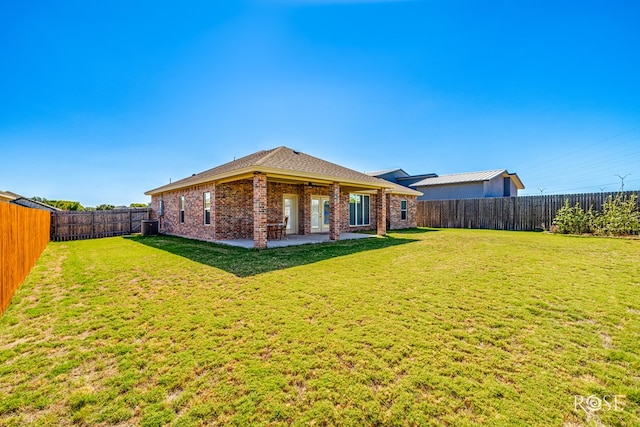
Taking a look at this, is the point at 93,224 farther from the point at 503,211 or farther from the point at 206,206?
the point at 503,211

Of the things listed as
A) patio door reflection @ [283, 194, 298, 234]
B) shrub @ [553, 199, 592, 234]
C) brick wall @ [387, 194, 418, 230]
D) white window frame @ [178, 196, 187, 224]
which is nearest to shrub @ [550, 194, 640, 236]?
shrub @ [553, 199, 592, 234]

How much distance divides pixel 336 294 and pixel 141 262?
631 cm

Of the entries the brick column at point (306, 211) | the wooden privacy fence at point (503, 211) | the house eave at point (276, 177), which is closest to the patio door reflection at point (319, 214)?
the brick column at point (306, 211)

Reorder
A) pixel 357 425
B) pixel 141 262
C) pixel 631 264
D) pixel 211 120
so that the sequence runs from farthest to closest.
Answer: pixel 211 120
pixel 141 262
pixel 631 264
pixel 357 425

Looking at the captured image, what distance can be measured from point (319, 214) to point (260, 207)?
5.95 m

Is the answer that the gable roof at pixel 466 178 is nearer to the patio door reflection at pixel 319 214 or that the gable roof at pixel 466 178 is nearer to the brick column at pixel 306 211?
the patio door reflection at pixel 319 214

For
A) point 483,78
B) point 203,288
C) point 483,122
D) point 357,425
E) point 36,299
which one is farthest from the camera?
point 483,122

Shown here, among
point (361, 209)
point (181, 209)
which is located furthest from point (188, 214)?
point (361, 209)

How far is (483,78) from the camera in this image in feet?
43.1

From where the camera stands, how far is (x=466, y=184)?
2445 cm

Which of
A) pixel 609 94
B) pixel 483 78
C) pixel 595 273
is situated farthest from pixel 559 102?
pixel 595 273

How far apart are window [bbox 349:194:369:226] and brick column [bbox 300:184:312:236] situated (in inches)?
129

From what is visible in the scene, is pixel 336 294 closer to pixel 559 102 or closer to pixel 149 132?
pixel 149 132

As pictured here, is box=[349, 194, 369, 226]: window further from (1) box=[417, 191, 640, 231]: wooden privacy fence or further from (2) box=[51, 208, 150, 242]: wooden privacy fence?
(2) box=[51, 208, 150, 242]: wooden privacy fence
